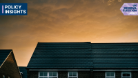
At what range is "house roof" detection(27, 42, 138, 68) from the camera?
82.9ft

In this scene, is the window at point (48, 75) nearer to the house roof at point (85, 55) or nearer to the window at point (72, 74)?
the house roof at point (85, 55)

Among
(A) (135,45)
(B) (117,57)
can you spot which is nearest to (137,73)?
(B) (117,57)

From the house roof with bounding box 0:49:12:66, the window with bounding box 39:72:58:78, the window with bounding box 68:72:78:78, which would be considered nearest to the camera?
the window with bounding box 68:72:78:78

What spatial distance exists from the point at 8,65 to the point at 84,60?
58.7 feet

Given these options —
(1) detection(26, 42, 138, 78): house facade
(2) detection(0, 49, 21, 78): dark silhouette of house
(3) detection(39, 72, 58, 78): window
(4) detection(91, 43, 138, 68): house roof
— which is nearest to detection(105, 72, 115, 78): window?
(1) detection(26, 42, 138, 78): house facade

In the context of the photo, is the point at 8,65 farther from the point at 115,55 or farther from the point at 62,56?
the point at 115,55

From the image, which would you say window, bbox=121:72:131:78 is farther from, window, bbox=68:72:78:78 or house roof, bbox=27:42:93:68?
window, bbox=68:72:78:78

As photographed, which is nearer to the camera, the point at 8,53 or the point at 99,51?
the point at 99,51

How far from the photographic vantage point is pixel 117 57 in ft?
87.7

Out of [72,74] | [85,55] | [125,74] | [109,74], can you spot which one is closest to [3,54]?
[72,74]

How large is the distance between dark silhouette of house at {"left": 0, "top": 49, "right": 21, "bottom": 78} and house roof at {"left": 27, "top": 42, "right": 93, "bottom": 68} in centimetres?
914

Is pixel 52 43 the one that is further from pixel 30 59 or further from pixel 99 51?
pixel 99 51

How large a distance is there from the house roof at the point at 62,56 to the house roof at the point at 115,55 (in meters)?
1.16

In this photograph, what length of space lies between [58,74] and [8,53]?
15908mm
